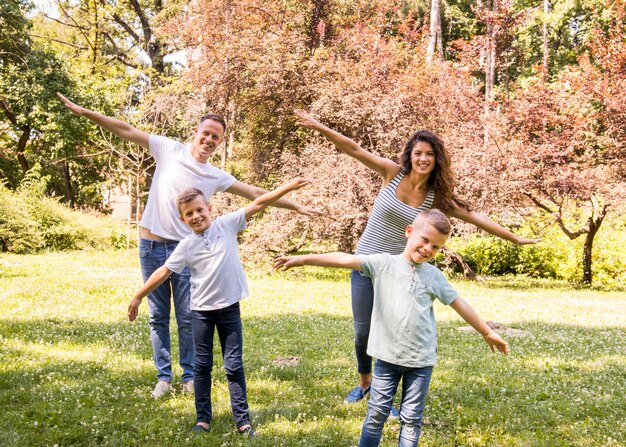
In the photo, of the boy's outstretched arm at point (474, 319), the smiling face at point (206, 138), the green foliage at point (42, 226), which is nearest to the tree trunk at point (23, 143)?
the green foliage at point (42, 226)

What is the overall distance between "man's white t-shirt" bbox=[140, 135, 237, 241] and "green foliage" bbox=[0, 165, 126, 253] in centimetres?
1654

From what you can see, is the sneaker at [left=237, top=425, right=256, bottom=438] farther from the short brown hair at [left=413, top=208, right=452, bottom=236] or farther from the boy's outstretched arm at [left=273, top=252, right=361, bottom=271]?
the short brown hair at [left=413, top=208, right=452, bottom=236]

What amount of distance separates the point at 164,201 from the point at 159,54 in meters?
28.5

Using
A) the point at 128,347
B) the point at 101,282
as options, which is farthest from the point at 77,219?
the point at 128,347

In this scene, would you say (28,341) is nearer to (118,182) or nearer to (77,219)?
(77,219)

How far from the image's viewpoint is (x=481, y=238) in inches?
811

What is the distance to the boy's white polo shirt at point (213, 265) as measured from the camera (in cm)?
427

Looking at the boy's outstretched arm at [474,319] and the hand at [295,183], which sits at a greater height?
the hand at [295,183]

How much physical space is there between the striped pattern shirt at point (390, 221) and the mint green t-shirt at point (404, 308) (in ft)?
2.54

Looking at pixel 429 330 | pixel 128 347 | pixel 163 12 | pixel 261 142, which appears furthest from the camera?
pixel 163 12

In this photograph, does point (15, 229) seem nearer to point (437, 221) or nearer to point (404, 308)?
point (404, 308)

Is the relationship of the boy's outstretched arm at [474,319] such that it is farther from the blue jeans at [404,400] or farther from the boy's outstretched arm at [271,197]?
the boy's outstretched arm at [271,197]

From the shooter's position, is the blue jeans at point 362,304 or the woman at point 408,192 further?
the blue jeans at point 362,304

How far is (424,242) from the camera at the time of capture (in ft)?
11.6
